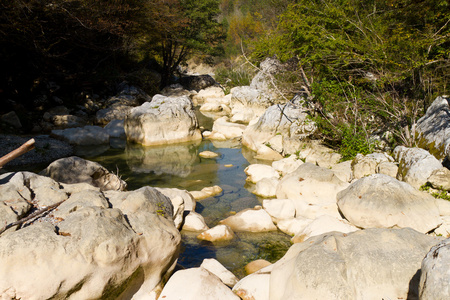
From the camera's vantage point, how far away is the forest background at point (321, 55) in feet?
27.7

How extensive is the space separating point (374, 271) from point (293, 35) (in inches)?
329

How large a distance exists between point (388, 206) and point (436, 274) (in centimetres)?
334

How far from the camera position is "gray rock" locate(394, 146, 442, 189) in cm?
646

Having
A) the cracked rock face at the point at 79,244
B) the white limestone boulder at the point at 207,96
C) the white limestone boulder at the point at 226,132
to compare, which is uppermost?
the cracked rock face at the point at 79,244

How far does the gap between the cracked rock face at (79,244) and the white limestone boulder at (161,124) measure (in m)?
7.52

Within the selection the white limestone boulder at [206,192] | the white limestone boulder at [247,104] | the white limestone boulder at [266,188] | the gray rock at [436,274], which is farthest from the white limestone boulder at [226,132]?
the gray rock at [436,274]

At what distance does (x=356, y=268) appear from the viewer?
3.56 meters

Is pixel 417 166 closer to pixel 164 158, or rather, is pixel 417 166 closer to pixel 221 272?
pixel 221 272

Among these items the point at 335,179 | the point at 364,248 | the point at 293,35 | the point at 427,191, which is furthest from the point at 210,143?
the point at 364,248

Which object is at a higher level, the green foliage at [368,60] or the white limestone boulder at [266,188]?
the green foliage at [368,60]

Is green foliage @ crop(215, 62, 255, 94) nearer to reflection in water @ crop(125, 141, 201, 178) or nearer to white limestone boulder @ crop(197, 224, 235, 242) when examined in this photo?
reflection in water @ crop(125, 141, 201, 178)

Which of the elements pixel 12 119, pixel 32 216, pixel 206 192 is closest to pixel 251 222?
pixel 206 192

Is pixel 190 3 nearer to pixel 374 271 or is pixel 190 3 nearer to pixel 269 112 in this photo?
pixel 269 112

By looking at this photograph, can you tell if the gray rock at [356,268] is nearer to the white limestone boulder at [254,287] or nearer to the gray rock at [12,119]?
the white limestone boulder at [254,287]
